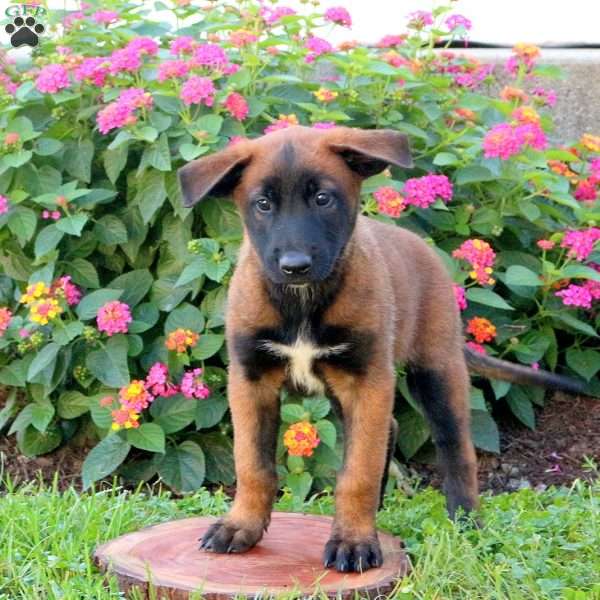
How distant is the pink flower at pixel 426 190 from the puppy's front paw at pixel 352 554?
216 centimetres

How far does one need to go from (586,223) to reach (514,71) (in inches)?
36.6

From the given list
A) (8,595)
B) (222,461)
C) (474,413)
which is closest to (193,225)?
(222,461)

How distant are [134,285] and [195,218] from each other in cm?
43

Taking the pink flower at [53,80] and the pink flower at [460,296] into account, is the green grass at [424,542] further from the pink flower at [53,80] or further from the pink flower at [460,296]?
the pink flower at [53,80]

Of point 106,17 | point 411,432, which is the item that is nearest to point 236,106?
point 106,17

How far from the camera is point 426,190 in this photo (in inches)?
222

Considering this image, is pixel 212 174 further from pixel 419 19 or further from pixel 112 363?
pixel 419 19

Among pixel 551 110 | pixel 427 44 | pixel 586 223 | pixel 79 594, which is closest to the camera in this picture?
pixel 79 594

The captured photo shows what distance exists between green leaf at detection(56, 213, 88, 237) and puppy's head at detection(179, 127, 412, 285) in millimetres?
1629

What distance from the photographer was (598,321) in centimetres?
620

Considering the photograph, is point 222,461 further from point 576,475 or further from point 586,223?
point 586,223

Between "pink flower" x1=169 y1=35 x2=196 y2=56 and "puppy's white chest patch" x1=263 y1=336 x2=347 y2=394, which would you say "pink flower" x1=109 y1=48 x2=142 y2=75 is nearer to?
"pink flower" x1=169 y1=35 x2=196 y2=56

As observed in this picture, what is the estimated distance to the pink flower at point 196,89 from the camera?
5.42 m

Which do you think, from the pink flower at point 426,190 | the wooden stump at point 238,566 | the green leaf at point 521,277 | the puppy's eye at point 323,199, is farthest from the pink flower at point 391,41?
the wooden stump at point 238,566
